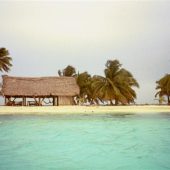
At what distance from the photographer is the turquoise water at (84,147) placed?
681 centimetres

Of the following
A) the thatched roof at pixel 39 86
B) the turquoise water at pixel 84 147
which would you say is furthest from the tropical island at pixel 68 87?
the turquoise water at pixel 84 147

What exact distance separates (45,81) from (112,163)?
759 inches

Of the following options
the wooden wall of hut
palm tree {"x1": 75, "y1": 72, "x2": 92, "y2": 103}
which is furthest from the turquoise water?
palm tree {"x1": 75, "y1": 72, "x2": 92, "y2": 103}

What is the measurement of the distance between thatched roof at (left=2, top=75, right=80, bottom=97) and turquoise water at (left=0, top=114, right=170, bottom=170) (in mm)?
12091

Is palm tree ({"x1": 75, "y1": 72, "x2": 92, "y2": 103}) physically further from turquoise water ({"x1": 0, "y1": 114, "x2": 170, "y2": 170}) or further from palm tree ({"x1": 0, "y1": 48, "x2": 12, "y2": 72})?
turquoise water ({"x1": 0, "y1": 114, "x2": 170, "y2": 170})

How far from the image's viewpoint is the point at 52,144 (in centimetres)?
920

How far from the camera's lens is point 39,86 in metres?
25.5

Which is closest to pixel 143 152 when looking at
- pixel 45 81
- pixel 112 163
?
pixel 112 163

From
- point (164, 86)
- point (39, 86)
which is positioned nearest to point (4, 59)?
point (39, 86)

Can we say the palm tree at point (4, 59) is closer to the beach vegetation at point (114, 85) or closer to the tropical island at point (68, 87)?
the tropical island at point (68, 87)

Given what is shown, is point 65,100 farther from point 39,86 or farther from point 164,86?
point 164,86

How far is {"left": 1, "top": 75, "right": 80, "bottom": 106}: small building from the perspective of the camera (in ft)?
81.7

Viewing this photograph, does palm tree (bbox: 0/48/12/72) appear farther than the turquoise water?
Yes

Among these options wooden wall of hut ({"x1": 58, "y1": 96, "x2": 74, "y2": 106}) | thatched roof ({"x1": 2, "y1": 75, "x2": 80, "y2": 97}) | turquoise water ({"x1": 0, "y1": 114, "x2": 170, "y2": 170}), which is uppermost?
thatched roof ({"x1": 2, "y1": 75, "x2": 80, "y2": 97})
